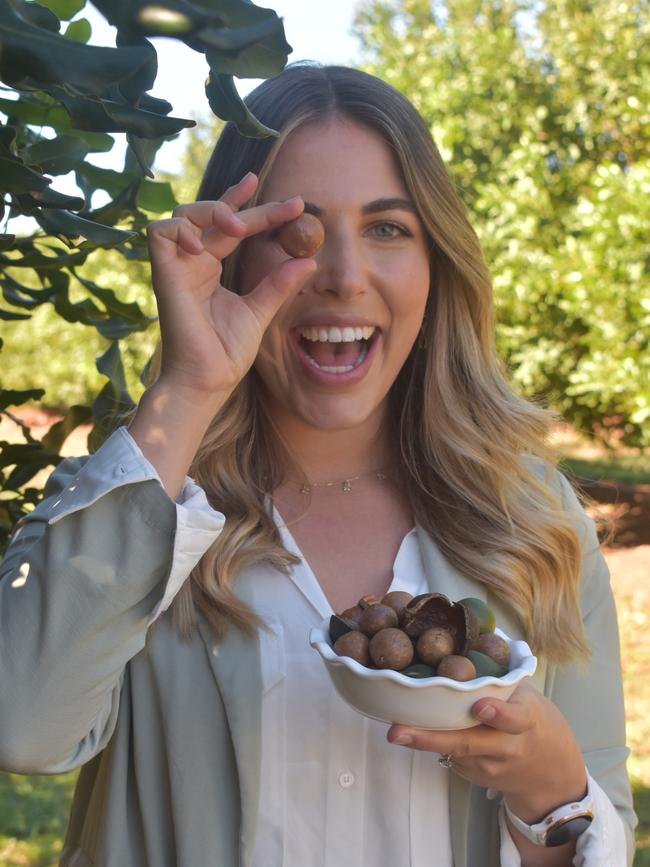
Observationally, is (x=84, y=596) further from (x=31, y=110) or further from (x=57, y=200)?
(x=31, y=110)

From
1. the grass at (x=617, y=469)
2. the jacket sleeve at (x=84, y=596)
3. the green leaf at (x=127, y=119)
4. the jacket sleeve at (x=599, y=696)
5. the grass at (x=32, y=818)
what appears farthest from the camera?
the grass at (x=617, y=469)

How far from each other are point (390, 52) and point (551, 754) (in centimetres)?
912

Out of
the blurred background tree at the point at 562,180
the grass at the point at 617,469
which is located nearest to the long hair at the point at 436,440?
the blurred background tree at the point at 562,180

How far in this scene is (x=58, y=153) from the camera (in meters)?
1.59

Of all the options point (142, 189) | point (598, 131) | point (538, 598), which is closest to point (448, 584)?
point (538, 598)

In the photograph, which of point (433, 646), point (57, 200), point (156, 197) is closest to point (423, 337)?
point (156, 197)

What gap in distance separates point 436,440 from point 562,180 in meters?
6.91

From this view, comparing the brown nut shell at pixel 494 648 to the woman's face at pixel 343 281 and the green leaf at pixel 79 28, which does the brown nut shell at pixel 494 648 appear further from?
the green leaf at pixel 79 28

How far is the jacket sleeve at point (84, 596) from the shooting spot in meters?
1.47

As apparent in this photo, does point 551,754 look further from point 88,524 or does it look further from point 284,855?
point 88,524

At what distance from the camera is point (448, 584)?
1.95 m

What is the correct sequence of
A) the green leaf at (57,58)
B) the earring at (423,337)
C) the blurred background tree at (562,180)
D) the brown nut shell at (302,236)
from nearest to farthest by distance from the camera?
the green leaf at (57,58)
the brown nut shell at (302,236)
the earring at (423,337)
the blurred background tree at (562,180)

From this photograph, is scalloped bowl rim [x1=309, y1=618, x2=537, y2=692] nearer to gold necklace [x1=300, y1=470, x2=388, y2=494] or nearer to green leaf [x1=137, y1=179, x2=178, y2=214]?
gold necklace [x1=300, y1=470, x2=388, y2=494]

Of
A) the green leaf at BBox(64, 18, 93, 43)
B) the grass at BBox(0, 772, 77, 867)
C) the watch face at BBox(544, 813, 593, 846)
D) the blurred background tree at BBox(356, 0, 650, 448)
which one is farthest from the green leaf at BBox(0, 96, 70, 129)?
the blurred background tree at BBox(356, 0, 650, 448)
